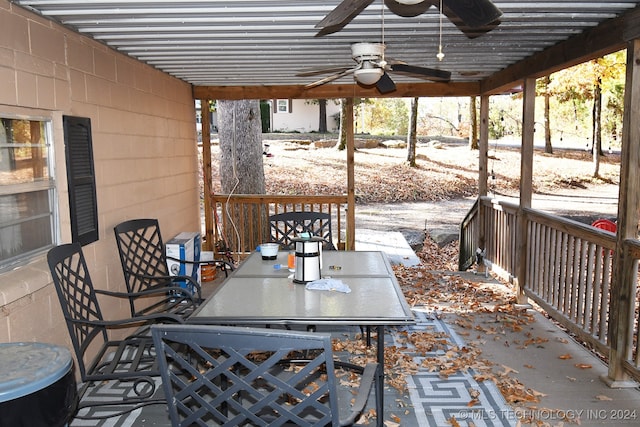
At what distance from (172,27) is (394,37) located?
172 centimetres

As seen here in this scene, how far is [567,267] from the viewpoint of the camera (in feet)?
14.6

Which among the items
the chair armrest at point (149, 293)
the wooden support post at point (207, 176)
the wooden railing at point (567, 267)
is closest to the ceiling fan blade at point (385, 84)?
the wooden railing at point (567, 267)

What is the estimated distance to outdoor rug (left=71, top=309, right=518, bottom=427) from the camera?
3.07 m

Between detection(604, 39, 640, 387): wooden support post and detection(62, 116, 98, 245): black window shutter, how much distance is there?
3.70 meters

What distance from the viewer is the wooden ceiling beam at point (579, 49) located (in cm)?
337

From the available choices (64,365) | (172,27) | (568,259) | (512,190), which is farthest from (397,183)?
(64,365)

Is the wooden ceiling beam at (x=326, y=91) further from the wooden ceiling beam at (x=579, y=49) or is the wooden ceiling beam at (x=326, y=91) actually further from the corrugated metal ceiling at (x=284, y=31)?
the corrugated metal ceiling at (x=284, y=31)

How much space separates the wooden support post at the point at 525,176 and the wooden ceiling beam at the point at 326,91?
155 centimetres

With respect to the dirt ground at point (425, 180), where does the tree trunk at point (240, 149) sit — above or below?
above

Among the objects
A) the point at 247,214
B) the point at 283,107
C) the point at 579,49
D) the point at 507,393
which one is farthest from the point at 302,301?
the point at 283,107

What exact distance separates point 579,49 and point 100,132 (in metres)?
3.79

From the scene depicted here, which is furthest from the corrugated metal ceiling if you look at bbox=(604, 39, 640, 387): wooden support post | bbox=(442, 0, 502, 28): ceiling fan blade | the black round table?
the black round table

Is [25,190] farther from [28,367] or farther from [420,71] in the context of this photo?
[420,71]

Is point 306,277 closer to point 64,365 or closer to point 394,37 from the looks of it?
point 64,365
